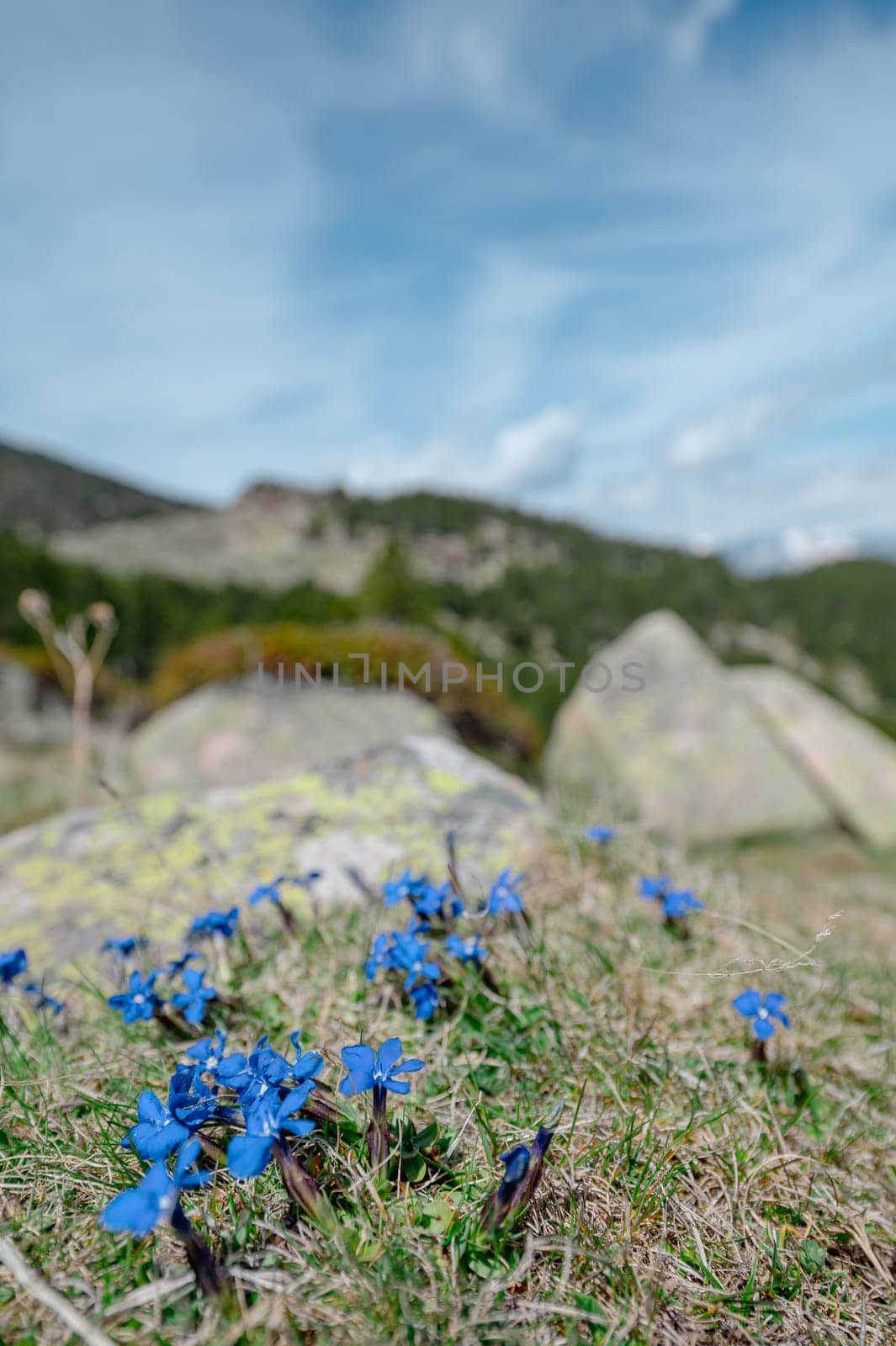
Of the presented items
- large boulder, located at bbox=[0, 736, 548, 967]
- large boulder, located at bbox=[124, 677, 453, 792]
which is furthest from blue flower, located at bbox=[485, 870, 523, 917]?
large boulder, located at bbox=[124, 677, 453, 792]

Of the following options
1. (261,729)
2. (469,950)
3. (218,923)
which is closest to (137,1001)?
(218,923)

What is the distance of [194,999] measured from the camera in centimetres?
174

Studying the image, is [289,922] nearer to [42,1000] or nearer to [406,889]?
[406,889]

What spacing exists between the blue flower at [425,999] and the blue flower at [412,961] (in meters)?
0.02

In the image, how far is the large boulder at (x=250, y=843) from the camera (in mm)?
2650

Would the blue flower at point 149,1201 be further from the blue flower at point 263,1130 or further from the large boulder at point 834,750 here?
the large boulder at point 834,750

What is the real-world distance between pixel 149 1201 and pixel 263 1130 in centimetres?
17

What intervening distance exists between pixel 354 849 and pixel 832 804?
8.45 m

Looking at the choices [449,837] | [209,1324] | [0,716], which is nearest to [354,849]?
[449,837]

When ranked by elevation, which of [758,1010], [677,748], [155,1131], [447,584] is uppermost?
[447,584]

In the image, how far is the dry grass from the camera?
3.58ft

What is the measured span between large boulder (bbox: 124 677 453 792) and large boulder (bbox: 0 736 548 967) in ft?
14.1

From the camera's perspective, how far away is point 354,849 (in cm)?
284

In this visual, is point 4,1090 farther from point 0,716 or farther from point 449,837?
point 0,716
